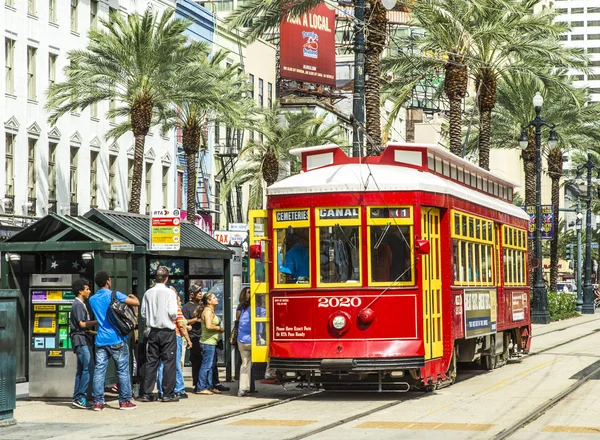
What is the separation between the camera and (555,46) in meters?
40.6

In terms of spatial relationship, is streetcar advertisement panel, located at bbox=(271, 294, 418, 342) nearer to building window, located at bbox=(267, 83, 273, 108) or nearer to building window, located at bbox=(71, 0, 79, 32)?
building window, located at bbox=(71, 0, 79, 32)

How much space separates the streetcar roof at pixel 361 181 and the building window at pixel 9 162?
1030 inches

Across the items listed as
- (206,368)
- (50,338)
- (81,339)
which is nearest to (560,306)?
(206,368)

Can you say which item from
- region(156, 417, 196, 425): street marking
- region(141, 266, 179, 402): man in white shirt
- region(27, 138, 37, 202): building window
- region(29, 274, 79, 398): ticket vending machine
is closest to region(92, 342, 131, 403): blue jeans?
region(141, 266, 179, 402): man in white shirt

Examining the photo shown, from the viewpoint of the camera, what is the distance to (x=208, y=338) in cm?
1912

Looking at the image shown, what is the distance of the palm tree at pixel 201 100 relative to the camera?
4216 cm

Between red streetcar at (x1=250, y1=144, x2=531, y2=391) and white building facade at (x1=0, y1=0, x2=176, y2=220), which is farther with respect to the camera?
white building facade at (x1=0, y1=0, x2=176, y2=220)

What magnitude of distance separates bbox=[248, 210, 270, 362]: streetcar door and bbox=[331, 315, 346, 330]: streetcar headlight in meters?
1.22

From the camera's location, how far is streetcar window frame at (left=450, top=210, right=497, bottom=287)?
19672 millimetres

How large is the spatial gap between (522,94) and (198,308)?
36432 mm

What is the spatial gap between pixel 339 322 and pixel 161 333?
8.03 ft

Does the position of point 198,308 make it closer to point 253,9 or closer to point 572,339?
point 253,9

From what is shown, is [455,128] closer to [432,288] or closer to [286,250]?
[432,288]

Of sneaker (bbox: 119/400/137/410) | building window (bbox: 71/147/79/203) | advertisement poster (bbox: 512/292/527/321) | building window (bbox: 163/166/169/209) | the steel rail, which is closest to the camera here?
the steel rail
